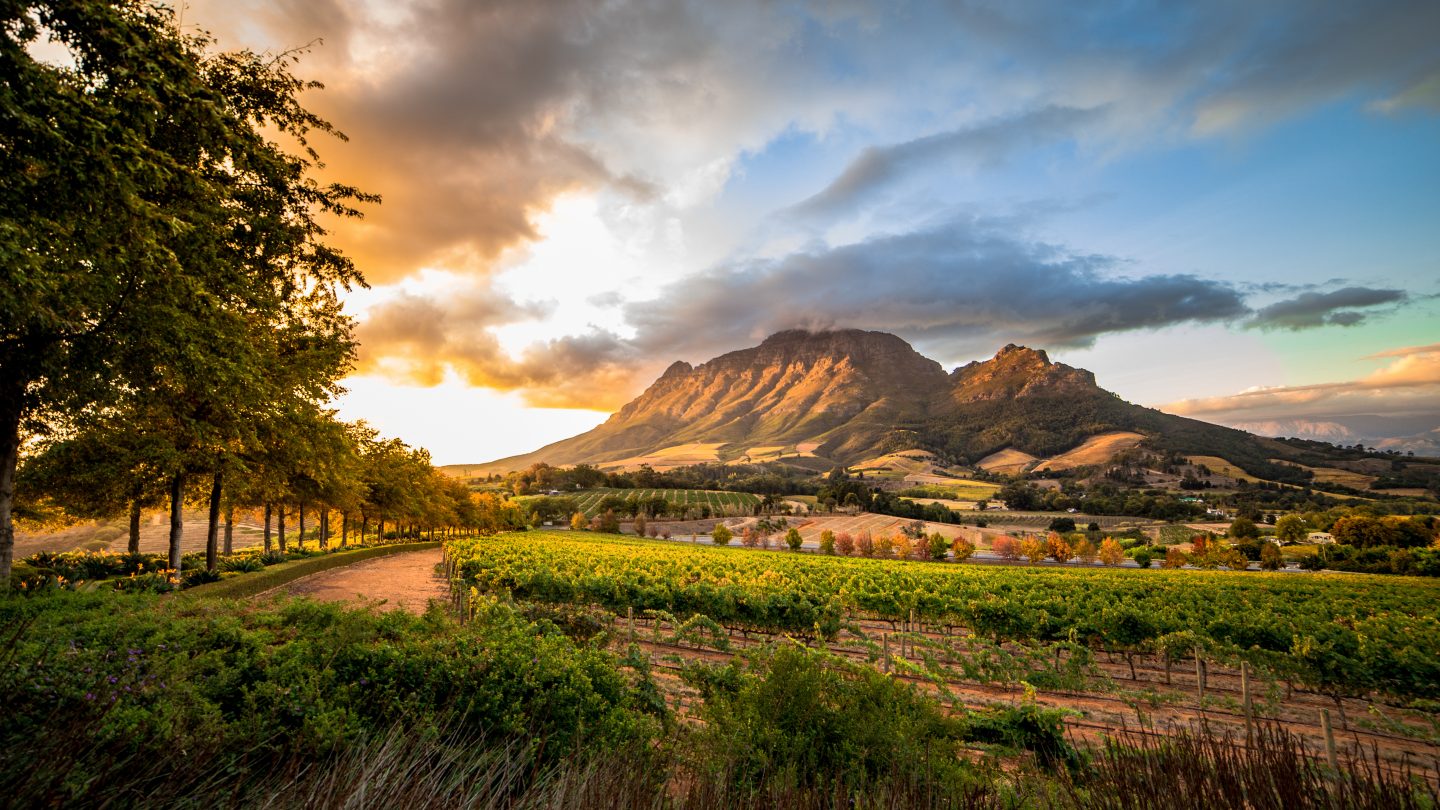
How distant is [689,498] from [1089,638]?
12065 centimetres

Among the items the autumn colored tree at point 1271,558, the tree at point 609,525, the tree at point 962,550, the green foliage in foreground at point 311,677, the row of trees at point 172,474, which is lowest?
the autumn colored tree at point 1271,558

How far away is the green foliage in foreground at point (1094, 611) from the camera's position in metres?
16.7

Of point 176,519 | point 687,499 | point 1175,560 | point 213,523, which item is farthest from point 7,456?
point 687,499

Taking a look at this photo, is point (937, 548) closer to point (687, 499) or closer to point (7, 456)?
point (687, 499)

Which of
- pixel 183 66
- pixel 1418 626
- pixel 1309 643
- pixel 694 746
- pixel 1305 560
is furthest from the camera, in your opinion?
pixel 1305 560

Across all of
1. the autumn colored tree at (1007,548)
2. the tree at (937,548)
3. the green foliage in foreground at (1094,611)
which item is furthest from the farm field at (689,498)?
the green foliage in foreground at (1094,611)

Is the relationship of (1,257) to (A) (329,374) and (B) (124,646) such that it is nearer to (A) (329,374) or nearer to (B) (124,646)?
(B) (124,646)

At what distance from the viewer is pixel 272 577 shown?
858 inches

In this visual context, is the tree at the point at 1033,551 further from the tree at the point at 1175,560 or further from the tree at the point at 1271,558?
the tree at the point at 1271,558

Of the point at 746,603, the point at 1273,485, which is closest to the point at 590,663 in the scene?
the point at 746,603

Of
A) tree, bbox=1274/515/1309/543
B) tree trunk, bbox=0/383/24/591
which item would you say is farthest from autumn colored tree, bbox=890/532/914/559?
tree trunk, bbox=0/383/24/591

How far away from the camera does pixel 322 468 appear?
19.9 m

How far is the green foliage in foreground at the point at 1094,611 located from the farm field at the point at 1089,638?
0.23ft

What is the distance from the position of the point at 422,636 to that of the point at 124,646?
3.15m
